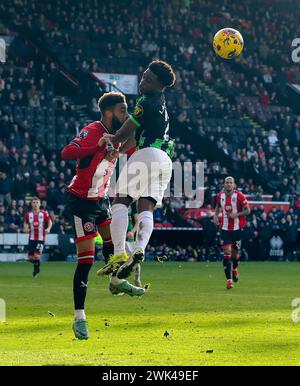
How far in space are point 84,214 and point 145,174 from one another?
0.88 meters

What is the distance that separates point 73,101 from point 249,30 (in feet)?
46.0

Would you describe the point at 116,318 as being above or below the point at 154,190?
below

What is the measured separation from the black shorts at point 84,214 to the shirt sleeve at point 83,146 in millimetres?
539

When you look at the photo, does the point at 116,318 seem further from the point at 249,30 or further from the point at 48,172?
the point at 249,30

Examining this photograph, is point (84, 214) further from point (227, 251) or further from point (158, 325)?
point (227, 251)

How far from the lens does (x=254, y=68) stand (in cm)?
4762

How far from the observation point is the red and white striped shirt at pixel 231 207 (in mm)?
21672

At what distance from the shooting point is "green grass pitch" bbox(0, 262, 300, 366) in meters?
8.77

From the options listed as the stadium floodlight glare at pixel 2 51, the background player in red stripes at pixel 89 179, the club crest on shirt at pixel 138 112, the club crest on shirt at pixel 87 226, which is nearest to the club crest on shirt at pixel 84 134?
the background player in red stripes at pixel 89 179

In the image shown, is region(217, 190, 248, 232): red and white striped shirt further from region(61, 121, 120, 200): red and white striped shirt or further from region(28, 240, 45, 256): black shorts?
region(61, 121, 120, 200): red and white striped shirt

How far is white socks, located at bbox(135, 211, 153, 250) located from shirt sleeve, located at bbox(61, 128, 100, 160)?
3.10ft

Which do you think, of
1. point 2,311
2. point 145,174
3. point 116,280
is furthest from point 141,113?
point 2,311

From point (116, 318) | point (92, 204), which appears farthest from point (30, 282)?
point (92, 204)

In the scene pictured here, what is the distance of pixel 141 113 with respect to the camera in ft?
34.0
